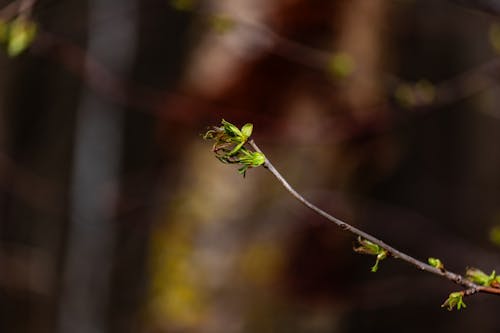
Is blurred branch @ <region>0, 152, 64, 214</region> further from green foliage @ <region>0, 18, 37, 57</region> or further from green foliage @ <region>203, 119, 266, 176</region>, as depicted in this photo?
green foliage @ <region>203, 119, 266, 176</region>

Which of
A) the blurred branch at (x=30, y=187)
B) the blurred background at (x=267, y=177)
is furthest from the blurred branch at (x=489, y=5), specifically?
the blurred branch at (x=30, y=187)

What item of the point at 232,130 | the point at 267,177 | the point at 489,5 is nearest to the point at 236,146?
the point at 232,130

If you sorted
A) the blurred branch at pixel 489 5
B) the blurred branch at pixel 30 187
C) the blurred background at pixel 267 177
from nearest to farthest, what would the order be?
the blurred branch at pixel 489 5, the blurred background at pixel 267 177, the blurred branch at pixel 30 187

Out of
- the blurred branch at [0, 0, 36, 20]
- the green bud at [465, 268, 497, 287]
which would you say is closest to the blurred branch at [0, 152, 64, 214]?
the blurred branch at [0, 0, 36, 20]

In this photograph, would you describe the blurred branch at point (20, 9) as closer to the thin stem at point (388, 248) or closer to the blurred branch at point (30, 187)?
the thin stem at point (388, 248)

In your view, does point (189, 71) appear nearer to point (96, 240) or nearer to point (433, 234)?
point (96, 240)

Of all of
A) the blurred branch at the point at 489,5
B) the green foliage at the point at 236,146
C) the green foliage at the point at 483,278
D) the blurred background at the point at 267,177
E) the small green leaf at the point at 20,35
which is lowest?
the green foliage at the point at 483,278
